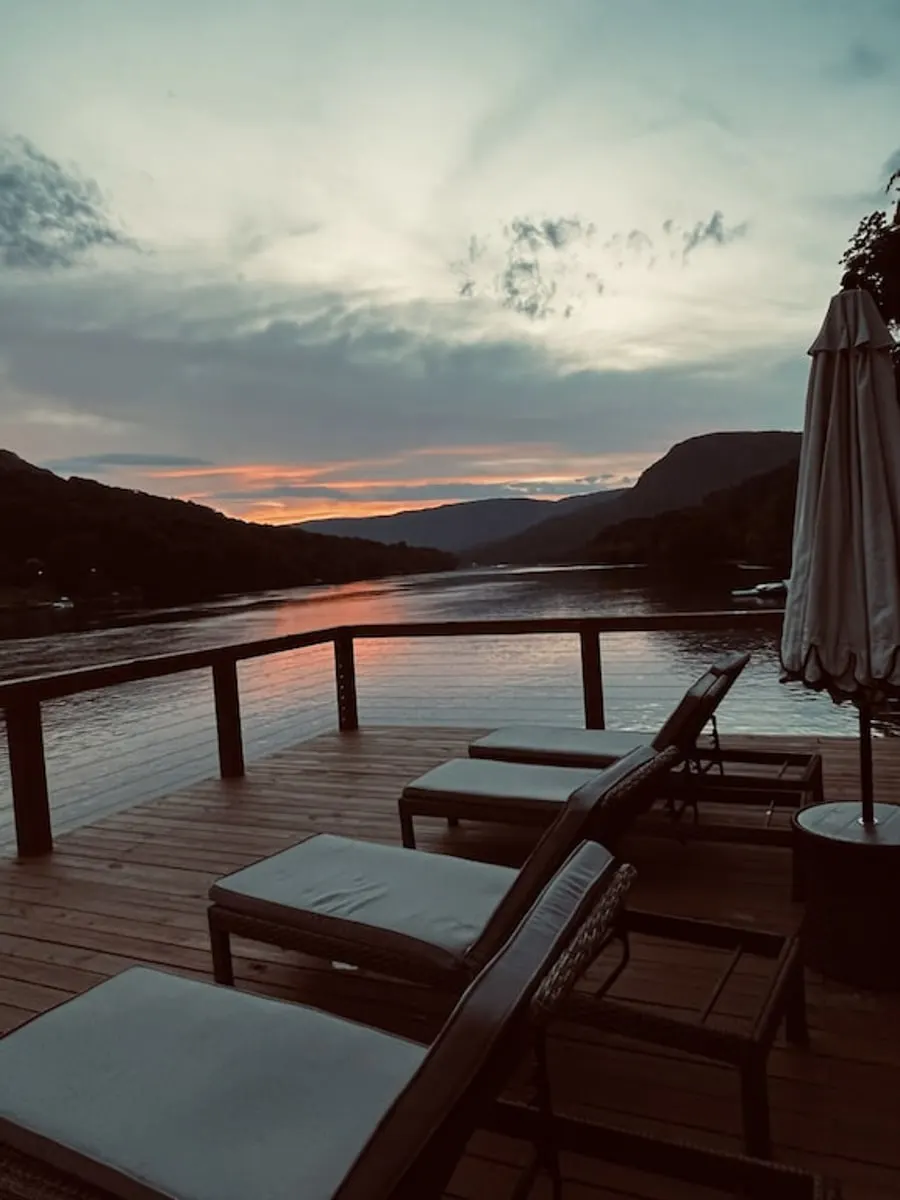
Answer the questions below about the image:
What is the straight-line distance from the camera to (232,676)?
522 centimetres

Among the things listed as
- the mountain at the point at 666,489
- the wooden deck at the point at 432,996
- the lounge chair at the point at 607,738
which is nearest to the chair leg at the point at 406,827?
the wooden deck at the point at 432,996

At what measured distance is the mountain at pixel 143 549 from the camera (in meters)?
32.1

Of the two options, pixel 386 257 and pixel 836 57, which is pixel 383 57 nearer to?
pixel 386 257

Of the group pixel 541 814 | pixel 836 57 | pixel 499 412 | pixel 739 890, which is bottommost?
pixel 739 890

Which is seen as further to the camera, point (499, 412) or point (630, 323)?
point (499, 412)

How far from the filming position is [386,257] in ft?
28.3

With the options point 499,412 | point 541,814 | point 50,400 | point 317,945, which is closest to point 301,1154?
point 317,945

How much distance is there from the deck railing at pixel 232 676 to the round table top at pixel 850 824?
7.14 ft

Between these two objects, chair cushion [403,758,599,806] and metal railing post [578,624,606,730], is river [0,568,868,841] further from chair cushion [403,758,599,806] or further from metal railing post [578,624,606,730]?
chair cushion [403,758,599,806]

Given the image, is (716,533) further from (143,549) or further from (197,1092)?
(197,1092)

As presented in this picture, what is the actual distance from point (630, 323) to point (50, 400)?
8685mm

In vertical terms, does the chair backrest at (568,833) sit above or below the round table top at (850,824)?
above

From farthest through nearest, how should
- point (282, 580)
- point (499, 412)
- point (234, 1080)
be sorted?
point (282, 580)
point (499, 412)
point (234, 1080)

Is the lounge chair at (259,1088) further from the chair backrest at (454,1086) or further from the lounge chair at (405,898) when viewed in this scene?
the lounge chair at (405,898)
